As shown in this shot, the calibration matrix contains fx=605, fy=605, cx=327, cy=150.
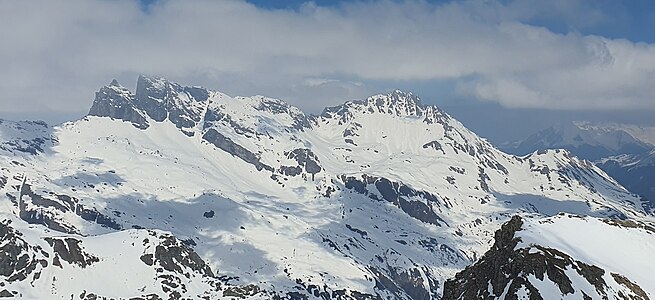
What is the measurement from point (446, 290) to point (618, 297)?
1483 inches

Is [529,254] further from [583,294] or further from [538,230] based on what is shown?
[538,230]

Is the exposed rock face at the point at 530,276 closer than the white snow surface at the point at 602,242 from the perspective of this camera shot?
Yes

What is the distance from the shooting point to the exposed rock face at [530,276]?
12111cm

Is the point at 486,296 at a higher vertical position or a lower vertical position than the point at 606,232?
lower

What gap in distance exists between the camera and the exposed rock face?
121 meters

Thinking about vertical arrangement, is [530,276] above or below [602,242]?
below

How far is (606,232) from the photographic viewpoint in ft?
583

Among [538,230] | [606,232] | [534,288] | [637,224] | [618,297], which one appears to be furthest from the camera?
[637,224]

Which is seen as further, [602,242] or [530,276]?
[602,242]

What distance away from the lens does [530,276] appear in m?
122

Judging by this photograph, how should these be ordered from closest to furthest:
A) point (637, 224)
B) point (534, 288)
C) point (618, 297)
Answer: point (534, 288) → point (618, 297) → point (637, 224)

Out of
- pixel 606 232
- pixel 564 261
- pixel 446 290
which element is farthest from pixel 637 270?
pixel 446 290

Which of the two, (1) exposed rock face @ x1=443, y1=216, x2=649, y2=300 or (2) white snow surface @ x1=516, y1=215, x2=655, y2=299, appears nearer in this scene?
(1) exposed rock face @ x1=443, y1=216, x2=649, y2=300

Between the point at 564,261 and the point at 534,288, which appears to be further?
the point at 564,261
